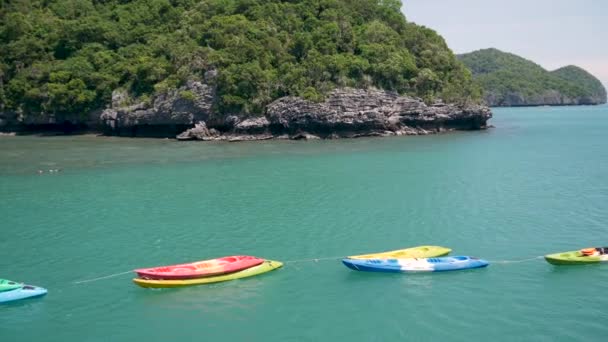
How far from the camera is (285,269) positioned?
67.0 ft

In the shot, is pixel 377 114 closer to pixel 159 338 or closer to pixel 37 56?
pixel 37 56

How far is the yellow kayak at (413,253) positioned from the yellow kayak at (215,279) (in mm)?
3212

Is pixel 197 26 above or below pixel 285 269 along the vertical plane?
above

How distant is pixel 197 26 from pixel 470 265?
59.9 meters

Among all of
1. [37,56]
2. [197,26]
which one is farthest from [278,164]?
[37,56]

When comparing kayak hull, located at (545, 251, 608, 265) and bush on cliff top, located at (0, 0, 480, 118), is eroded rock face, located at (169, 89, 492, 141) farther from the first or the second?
kayak hull, located at (545, 251, 608, 265)

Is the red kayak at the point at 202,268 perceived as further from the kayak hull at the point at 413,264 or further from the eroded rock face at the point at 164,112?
the eroded rock face at the point at 164,112

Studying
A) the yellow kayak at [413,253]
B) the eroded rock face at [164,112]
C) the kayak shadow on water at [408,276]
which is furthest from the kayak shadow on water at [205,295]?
the eroded rock face at [164,112]

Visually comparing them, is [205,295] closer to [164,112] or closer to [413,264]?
[413,264]

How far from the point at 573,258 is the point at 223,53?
52263 millimetres

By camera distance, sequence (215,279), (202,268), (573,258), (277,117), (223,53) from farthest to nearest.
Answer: (223,53), (277,117), (573,258), (202,268), (215,279)

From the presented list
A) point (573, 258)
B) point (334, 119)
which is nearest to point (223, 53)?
point (334, 119)

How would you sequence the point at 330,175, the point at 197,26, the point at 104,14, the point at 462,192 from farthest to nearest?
the point at 104,14, the point at 197,26, the point at 330,175, the point at 462,192

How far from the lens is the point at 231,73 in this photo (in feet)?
207
